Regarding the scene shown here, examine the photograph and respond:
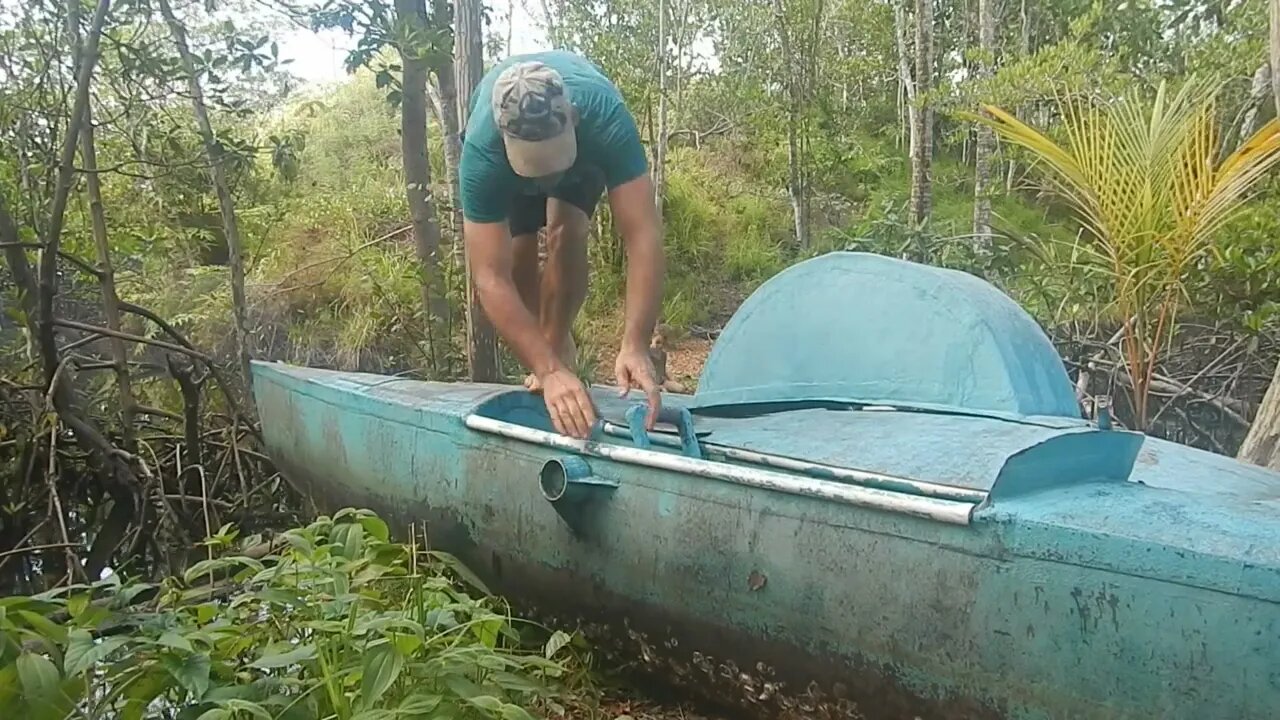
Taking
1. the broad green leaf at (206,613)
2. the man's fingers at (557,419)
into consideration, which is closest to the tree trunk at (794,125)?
the man's fingers at (557,419)

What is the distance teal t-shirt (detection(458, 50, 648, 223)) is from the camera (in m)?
2.77

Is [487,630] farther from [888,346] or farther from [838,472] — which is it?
[888,346]

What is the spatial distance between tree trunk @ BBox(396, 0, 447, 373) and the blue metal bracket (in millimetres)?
2682

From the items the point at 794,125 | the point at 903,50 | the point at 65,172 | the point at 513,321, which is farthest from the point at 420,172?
the point at 903,50

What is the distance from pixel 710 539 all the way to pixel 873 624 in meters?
0.41

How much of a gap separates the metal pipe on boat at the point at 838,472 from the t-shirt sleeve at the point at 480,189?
724 mm

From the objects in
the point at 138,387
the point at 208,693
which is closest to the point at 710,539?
the point at 208,693

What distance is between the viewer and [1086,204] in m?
4.32

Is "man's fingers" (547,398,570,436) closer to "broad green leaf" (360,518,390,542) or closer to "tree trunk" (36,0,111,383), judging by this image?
"broad green leaf" (360,518,390,542)

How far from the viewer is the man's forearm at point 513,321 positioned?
2773 mm

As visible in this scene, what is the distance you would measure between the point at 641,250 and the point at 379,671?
1460 millimetres

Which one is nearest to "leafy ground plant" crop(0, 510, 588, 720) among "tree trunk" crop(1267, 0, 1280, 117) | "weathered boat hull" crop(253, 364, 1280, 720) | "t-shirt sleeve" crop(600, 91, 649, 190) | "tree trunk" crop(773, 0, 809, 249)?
"weathered boat hull" crop(253, 364, 1280, 720)

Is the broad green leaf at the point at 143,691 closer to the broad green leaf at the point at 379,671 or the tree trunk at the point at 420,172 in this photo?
the broad green leaf at the point at 379,671

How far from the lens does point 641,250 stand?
9.36 ft
